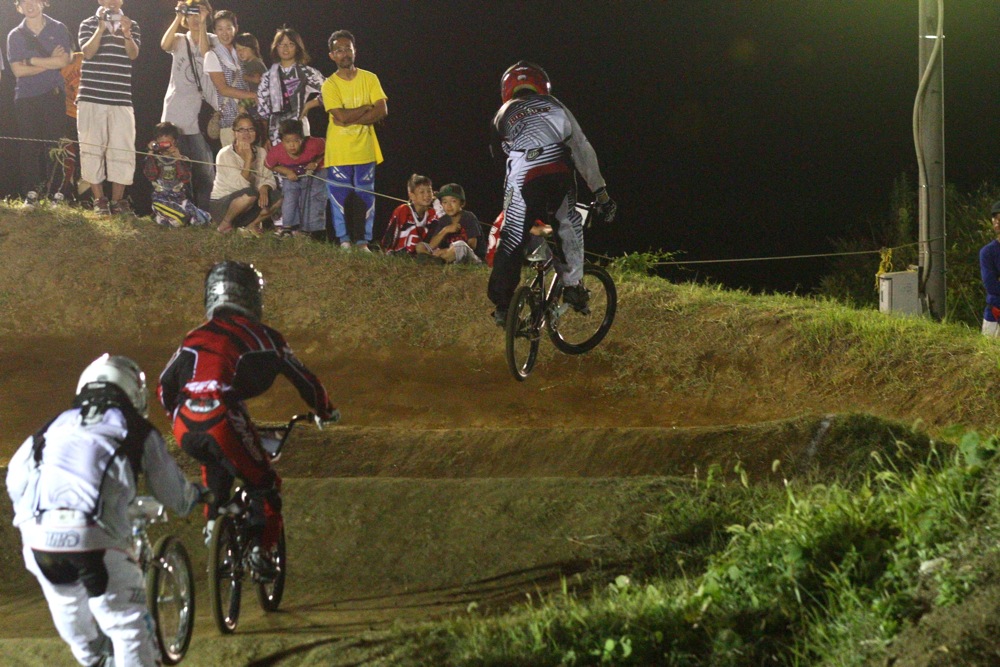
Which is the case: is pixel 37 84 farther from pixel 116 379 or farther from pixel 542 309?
pixel 116 379

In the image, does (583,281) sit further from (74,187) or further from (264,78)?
Result: (74,187)

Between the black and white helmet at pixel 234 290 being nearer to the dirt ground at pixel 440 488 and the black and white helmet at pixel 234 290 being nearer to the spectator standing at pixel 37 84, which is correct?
the dirt ground at pixel 440 488

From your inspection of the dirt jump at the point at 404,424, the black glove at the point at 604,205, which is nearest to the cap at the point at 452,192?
the dirt jump at the point at 404,424

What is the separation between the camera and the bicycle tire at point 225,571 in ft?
20.1

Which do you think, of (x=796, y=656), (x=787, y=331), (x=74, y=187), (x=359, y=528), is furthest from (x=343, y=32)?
(x=796, y=656)

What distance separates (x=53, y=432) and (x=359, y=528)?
105 inches

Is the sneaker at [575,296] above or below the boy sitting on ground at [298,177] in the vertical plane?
below

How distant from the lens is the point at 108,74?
14.0 metres

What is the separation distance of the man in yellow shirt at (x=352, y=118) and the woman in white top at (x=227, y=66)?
142 cm

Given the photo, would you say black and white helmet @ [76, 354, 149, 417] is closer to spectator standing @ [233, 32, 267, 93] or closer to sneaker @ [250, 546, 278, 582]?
sneaker @ [250, 546, 278, 582]

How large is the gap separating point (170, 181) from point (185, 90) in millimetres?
1181

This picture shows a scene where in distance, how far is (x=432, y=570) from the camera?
23.7ft

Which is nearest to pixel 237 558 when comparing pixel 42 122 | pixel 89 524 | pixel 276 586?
pixel 276 586

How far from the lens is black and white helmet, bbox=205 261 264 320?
6.61 metres
